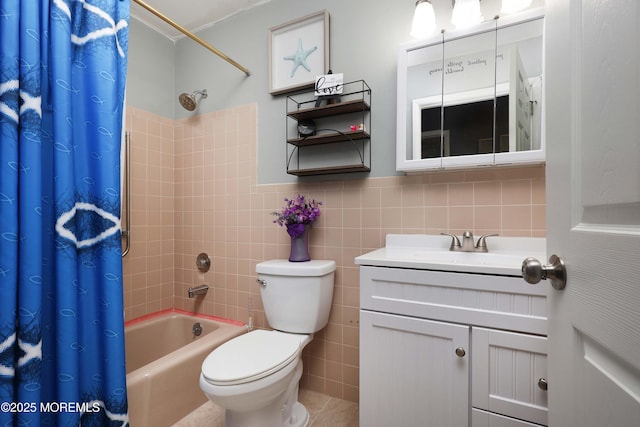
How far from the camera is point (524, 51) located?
123cm

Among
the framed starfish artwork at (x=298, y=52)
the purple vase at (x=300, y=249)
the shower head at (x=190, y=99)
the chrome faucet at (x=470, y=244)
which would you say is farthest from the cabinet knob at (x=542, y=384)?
the shower head at (x=190, y=99)

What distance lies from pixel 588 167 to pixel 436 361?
81 centimetres

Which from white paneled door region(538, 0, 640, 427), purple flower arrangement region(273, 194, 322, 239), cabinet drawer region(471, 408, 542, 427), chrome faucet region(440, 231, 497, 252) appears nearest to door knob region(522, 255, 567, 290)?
white paneled door region(538, 0, 640, 427)

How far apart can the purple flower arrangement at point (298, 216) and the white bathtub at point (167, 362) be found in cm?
75

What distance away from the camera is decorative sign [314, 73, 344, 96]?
1508 millimetres

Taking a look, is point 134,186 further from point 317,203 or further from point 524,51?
point 524,51

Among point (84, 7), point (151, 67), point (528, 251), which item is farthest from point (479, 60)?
point (151, 67)

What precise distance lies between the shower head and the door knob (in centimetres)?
209

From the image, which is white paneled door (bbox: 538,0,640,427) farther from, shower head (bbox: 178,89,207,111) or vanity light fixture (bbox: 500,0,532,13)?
shower head (bbox: 178,89,207,111)

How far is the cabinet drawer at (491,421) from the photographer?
2.96 feet

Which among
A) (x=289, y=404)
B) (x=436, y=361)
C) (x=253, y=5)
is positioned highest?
(x=253, y=5)

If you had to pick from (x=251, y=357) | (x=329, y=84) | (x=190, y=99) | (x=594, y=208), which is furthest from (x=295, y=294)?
(x=190, y=99)

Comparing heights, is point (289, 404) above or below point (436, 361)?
below

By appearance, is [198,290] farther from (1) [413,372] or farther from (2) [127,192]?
(1) [413,372]
